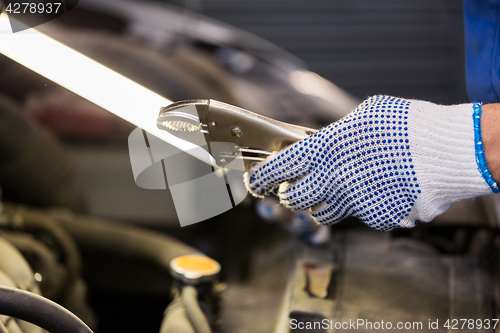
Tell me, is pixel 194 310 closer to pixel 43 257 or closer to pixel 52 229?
pixel 43 257

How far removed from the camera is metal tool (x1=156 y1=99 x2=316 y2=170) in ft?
2.05

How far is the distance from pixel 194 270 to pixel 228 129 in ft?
1.30

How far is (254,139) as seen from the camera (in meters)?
0.66

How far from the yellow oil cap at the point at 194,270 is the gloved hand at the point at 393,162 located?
0.34m

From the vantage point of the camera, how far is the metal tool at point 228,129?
626mm

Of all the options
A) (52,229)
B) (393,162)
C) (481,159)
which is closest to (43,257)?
(52,229)

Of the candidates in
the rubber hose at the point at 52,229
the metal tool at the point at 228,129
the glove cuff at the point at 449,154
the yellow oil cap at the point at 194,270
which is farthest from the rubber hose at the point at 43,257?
the glove cuff at the point at 449,154

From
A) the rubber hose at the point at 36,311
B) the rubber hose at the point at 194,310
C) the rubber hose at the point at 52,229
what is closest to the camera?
the rubber hose at the point at 36,311

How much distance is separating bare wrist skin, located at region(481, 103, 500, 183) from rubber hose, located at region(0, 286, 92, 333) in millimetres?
645

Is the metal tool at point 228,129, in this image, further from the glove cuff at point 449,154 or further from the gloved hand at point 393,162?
the glove cuff at point 449,154

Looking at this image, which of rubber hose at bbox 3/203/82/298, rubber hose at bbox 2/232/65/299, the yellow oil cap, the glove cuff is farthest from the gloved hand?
rubber hose at bbox 3/203/82/298

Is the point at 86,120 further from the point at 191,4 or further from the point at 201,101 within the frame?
the point at 191,4

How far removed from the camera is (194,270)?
0.89 metres

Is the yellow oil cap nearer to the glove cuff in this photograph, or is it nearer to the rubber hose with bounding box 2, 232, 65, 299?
the rubber hose with bounding box 2, 232, 65, 299
